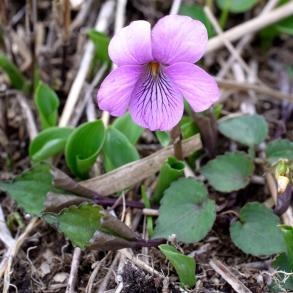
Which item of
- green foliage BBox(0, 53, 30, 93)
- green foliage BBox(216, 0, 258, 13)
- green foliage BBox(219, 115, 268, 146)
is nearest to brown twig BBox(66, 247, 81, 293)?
green foliage BBox(219, 115, 268, 146)

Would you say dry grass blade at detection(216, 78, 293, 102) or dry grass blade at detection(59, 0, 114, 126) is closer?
dry grass blade at detection(59, 0, 114, 126)

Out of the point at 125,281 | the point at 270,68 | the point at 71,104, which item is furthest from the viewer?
the point at 270,68

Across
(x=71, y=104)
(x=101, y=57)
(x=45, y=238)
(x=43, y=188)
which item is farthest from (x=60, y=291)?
A: (x=101, y=57)

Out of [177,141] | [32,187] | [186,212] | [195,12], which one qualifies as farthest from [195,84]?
[195,12]

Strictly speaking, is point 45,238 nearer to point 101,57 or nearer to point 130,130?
point 130,130

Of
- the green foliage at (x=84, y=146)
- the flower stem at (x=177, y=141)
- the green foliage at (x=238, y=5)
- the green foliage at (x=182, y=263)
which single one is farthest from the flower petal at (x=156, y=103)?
the green foliage at (x=238, y=5)

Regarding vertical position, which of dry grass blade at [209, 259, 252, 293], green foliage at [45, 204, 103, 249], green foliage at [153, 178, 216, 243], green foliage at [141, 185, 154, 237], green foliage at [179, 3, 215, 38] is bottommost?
dry grass blade at [209, 259, 252, 293]

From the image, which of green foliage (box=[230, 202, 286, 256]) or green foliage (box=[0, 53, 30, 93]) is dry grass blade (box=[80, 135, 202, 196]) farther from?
green foliage (box=[0, 53, 30, 93])

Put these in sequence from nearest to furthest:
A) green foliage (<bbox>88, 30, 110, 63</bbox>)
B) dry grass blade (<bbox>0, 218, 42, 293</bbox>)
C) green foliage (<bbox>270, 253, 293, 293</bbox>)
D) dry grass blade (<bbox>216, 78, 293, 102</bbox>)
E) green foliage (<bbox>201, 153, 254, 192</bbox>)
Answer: green foliage (<bbox>270, 253, 293, 293</bbox>) < dry grass blade (<bbox>0, 218, 42, 293</bbox>) < green foliage (<bbox>201, 153, 254, 192</bbox>) < green foliage (<bbox>88, 30, 110, 63</bbox>) < dry grass blade (<bbox>216, 78, 293, 102</bbox>)
